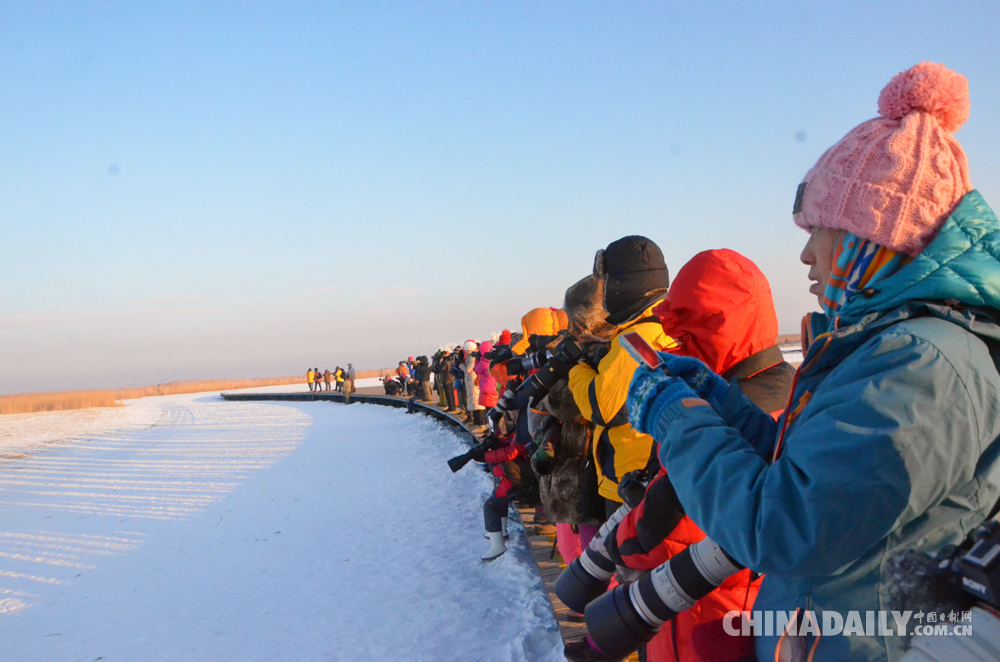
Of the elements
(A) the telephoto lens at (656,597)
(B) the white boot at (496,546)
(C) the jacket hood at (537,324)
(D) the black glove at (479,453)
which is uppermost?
(C) the jacket hood at (537,324)

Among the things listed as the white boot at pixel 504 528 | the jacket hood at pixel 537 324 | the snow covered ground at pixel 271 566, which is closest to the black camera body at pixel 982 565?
the snow covered ground at pixel 271 566

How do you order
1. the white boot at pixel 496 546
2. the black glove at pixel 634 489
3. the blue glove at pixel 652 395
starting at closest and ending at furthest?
the blue glove at pixel 652 395
the black glove at pixel 634 489
the white boot at pixel 496 546

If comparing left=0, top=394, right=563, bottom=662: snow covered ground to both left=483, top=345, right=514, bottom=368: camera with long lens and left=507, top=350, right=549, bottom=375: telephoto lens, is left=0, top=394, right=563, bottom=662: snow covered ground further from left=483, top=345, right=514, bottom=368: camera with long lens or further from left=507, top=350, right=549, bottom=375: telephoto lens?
left=483, top=345, right=514, bottom=368: camera with long lens

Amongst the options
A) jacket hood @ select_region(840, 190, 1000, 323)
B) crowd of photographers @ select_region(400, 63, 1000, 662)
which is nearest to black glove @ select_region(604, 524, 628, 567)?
crowd of photographers @ select_region(400, 63, 1000, 662)

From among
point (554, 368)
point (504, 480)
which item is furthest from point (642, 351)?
point (504, 480)

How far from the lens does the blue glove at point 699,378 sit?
1588 mm

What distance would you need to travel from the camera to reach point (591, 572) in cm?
210

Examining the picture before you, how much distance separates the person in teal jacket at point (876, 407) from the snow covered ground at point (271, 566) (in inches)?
119

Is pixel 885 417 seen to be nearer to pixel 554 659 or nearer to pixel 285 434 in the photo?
pixel 554 659

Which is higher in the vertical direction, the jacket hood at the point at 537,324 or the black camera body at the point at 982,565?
the jacket hood at the point at 537,324

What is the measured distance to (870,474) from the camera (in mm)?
1035

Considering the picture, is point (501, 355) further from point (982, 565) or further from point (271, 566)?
point (982, 565)

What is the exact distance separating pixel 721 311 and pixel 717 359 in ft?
0.65

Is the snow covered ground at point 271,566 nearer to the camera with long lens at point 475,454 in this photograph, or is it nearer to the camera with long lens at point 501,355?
the camera with long lens at point 475,454
